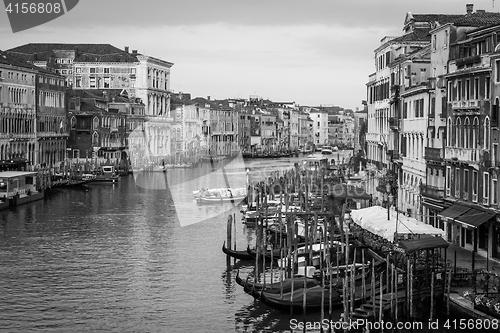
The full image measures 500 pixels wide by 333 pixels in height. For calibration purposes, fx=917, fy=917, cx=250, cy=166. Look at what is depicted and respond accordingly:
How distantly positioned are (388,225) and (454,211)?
57.0 inches

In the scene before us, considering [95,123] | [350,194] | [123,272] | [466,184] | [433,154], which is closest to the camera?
[466,184]

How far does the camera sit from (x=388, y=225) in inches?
738

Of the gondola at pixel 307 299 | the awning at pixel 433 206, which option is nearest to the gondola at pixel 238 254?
the awning at pixel 433 206

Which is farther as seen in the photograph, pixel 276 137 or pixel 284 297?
pixel 276 137

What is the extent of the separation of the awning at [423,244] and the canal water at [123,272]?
208 centimetres

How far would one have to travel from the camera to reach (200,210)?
34.2 metres

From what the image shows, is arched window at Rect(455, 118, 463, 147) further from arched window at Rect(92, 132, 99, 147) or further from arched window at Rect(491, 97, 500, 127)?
arched window at Rect(92, 132, 99, 147)

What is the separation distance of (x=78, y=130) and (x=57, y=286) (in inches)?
1468

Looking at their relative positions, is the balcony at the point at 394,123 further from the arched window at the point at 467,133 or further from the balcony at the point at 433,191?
the arched window at the point at 467,133

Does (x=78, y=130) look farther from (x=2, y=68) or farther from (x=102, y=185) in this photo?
(x=2, y=68)

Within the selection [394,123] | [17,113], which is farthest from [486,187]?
[17,113]

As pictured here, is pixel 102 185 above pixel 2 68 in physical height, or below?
Result: below

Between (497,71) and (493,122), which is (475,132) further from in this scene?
(497,71)

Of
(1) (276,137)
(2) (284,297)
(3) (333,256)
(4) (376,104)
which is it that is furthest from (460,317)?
(1) (276,137)
